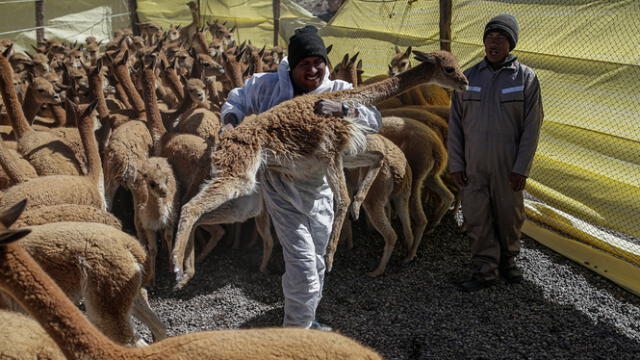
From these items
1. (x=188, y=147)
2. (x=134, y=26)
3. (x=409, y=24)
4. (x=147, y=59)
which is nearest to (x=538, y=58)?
(x=409, y=24)

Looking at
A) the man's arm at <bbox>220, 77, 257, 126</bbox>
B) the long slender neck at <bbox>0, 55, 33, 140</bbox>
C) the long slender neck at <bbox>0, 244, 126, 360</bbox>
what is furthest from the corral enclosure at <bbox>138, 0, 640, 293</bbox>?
the long slender neck at <bbox>0, 55, 33, 140</bbox>

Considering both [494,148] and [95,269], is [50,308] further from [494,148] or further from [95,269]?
[494,148]

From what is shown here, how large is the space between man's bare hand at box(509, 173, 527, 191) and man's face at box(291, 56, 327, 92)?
215cm

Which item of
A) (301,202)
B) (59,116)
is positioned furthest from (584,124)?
(59,116)

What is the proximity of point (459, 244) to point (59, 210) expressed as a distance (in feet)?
13.6

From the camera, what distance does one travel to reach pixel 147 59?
29.9 feet

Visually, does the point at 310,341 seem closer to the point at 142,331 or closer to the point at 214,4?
the point at 142,331

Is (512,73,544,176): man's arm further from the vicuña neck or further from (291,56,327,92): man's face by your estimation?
the vicuña neck

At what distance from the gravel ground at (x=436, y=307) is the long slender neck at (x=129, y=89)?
2520 mm

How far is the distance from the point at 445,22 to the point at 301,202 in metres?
4.84

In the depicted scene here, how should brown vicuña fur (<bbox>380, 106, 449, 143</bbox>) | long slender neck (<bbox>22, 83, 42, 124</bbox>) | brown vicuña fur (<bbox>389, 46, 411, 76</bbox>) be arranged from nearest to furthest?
brown vicuña fur (<bbox>380, 106, 449, 143</bbox>) < long slender neck (<bbox>22, 83, 42, 124</bbox>) < brown vicuña fur (<bbox>389, 46, 411, 76</bbox>)

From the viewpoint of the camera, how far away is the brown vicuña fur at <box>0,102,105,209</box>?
15.7 feet

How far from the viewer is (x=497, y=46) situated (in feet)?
16.1

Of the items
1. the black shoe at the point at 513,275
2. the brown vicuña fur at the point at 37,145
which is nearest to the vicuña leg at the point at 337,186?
the black shoe at the point at 513,275
